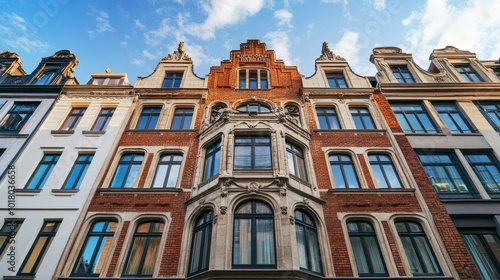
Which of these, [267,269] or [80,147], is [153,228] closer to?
[267,269]

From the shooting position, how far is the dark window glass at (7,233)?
1109cm

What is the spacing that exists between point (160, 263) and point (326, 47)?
18986 millimetres

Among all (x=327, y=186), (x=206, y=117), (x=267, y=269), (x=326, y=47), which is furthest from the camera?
(x=326, y=47)

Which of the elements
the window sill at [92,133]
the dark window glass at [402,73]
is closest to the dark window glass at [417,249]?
the dark window glass at [402,73]

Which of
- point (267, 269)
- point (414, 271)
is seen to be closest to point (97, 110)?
point (267, 269)

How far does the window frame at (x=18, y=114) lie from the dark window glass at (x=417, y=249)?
2038cm

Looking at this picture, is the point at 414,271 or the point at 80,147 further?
the point at 80,147

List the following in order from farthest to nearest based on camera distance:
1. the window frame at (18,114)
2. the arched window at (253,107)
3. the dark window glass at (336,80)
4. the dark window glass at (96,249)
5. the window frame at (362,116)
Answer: the dark window glass at (336,80)
the arched window at (253,107)
the window frame at (362,116)
the window frame at (18,114)
the dark window glass at (96,249)

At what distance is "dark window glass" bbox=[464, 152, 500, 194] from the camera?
13.2 meters

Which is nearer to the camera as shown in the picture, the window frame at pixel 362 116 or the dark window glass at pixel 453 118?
the dark window glass at pixel 453 118

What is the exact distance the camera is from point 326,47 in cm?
2195

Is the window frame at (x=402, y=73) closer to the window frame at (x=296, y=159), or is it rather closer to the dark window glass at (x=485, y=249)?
the window frame at (x=296, y=159)

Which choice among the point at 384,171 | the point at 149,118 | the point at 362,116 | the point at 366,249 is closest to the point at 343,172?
the point at 384,171

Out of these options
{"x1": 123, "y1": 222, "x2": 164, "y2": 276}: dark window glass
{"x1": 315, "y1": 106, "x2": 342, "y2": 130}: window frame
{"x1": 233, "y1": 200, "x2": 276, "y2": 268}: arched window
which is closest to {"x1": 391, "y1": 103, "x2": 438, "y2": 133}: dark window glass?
{"x1": 315, "y1": 106, "x2": 342, "y2": 130}: window frame
